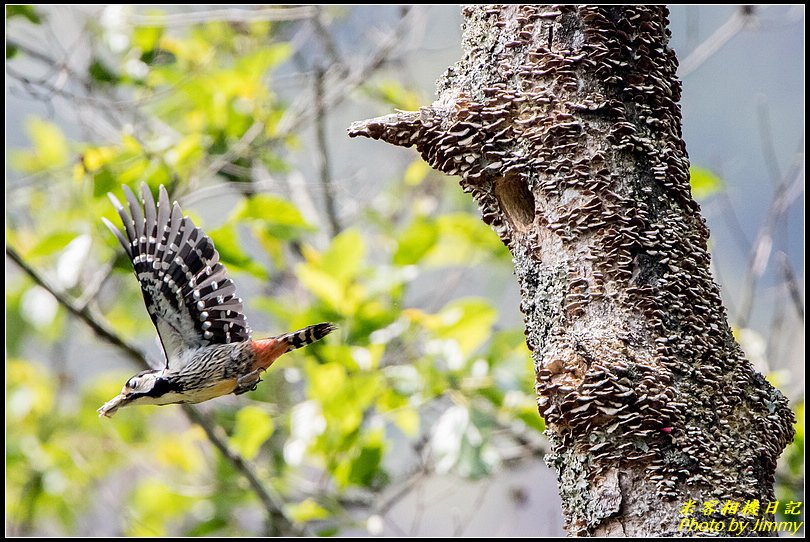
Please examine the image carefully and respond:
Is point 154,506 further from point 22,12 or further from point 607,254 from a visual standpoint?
point 607,254

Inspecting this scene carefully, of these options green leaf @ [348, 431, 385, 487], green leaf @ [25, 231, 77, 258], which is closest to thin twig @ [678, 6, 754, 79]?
green leaf @ [348, 431, 385, 487]

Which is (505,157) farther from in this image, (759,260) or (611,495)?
(759,260)

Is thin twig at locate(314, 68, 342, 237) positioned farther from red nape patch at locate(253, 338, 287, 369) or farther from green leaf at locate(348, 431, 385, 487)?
red nape patch at locate(253, 338, 287, 369)

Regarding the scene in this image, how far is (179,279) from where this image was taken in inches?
93.9

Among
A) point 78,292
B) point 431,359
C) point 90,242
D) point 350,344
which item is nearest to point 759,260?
point 431,359

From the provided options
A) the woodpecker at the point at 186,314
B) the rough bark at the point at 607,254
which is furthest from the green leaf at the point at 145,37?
the rough bark at the point at 607,254

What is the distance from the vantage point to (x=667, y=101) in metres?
1.76

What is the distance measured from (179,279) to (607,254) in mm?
1262

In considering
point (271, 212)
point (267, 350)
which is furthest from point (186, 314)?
point (271, 212)

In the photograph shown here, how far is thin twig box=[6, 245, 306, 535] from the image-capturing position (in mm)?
3176

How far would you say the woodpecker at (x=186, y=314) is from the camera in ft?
7.70

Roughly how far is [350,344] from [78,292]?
1.34m

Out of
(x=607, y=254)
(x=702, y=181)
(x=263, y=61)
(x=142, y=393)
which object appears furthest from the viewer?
(x=263, y=61)

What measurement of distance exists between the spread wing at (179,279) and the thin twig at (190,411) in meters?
0.79
